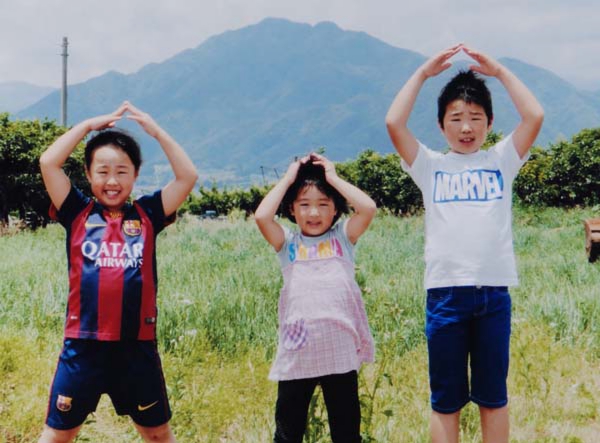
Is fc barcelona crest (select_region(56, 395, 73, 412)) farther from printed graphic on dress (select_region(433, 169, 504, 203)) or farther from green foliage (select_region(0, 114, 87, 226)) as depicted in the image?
green foliage (select_region(0, 114, 87, 226))

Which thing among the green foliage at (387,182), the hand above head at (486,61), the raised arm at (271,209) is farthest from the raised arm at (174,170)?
the green foliage at (387,182)

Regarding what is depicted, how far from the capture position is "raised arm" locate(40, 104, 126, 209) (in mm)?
2523

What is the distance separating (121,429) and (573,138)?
44.3ft

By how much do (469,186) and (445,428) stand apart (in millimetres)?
945

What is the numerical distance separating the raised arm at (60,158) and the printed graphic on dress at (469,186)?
129 cm

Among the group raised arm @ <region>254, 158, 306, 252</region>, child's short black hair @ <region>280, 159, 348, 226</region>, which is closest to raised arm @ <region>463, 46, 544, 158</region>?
child's short black hair @ <region>280, 159, 348, 226</region>

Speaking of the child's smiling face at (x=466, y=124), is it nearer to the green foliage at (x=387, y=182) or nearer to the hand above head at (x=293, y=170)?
the hand above head at (x=293, y=170)

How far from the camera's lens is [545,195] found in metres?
14.1

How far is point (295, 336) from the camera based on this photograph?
2520 millimetres

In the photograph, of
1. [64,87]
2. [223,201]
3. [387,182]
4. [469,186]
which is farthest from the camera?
[64,87]

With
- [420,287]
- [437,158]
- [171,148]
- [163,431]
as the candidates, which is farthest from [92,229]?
[420,287]

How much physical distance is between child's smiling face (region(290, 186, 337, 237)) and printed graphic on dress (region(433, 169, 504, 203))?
0.43m

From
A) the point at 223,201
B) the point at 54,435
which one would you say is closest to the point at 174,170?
the point at 54,435

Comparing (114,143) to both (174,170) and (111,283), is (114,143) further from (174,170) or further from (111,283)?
(111,283)
